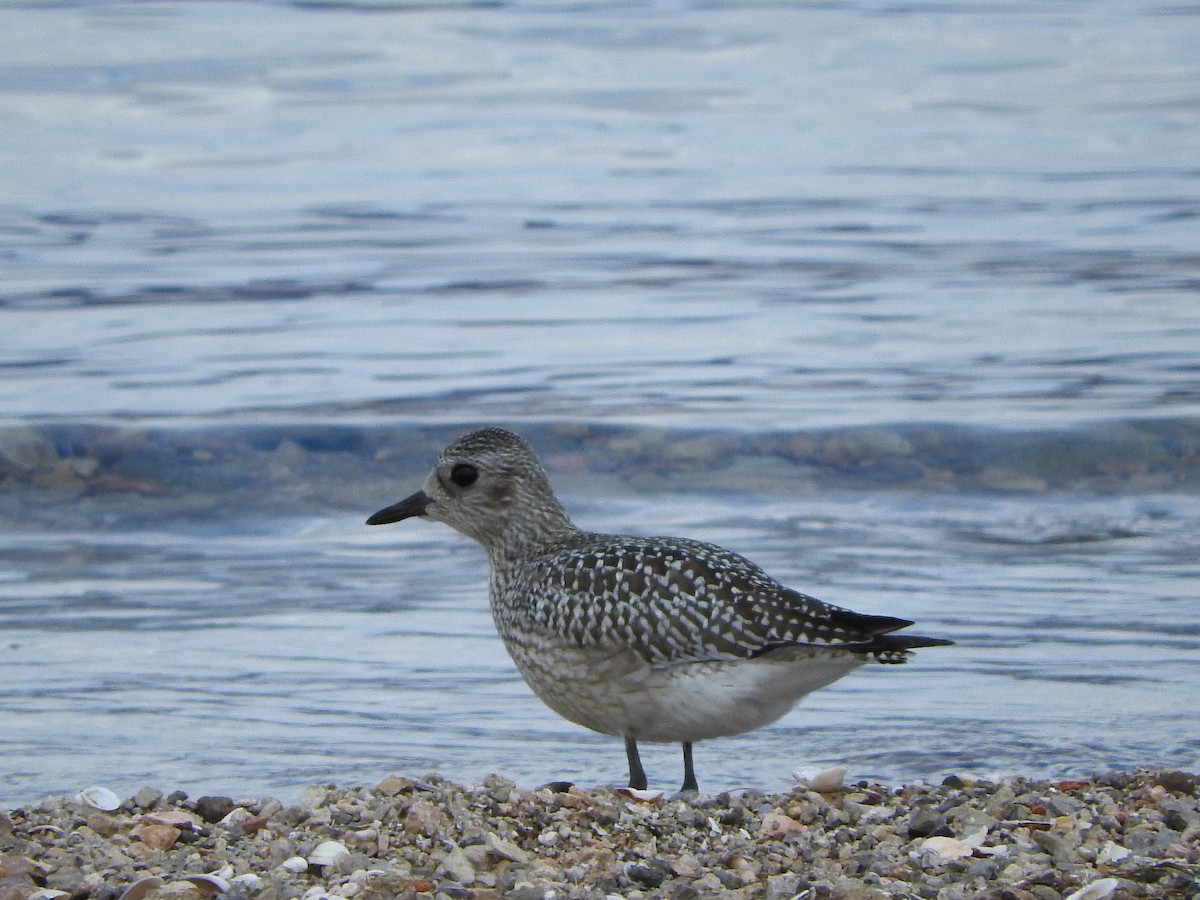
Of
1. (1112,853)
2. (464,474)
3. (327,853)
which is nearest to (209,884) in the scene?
(327,853)

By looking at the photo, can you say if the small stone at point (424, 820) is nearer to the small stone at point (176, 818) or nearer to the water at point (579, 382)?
the small stone at point (176, 818)

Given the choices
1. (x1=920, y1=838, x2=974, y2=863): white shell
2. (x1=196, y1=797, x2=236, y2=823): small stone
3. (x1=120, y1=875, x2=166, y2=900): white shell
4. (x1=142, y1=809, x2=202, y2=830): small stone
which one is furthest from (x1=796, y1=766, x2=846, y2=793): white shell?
(x1=120, y1=875, x2=166, y2=900): white shell

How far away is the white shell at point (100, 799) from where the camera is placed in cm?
633

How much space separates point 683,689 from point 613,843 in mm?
1134

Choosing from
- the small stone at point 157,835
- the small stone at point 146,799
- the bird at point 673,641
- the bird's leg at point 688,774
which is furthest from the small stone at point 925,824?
the small stone at point 146,799

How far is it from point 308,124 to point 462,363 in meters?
15.9

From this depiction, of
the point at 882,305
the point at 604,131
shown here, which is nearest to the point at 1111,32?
the point at 604,131

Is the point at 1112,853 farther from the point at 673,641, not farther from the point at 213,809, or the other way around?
the point at 213,809

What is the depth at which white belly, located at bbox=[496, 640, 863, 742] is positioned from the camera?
6961mm

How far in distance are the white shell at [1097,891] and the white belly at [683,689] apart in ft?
5.38

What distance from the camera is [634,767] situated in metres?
7.14

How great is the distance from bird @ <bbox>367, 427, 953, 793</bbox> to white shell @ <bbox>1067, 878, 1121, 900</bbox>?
145 centimetres

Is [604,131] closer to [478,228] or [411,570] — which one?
[478,228]

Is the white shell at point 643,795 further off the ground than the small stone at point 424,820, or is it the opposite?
the small stone at point 424,820
